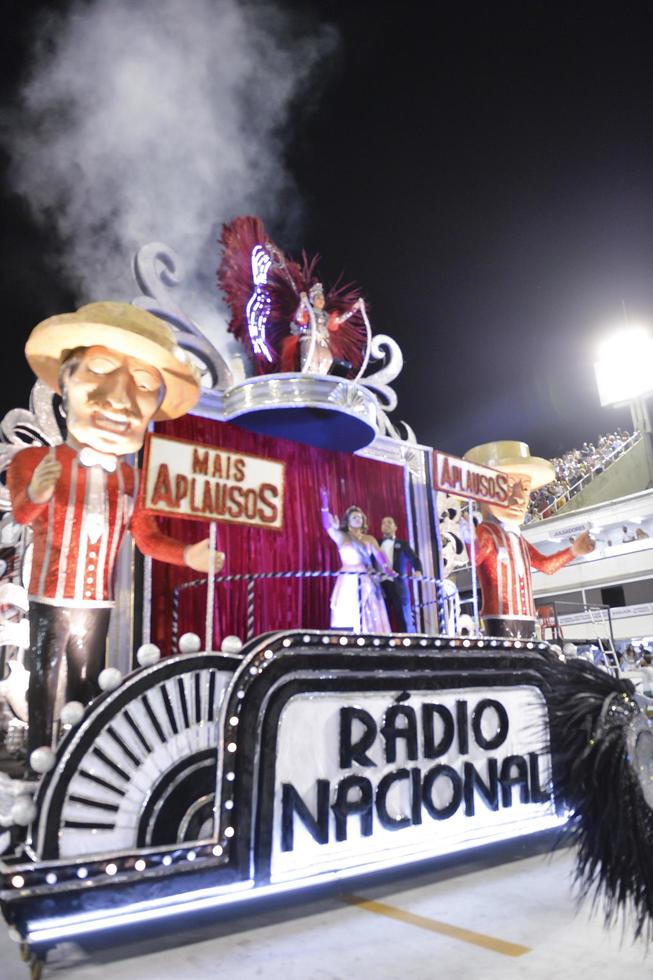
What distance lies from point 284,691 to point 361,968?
815 mm

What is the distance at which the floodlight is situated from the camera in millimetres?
20312

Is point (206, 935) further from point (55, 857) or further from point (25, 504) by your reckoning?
point (25, 504)

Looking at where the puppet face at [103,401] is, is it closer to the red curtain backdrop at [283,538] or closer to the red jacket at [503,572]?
the red curtain backdrop at [283,538]

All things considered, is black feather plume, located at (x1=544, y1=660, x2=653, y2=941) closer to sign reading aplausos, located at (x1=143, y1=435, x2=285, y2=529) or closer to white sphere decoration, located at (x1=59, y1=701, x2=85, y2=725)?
white sphere decoration, located at (x1=59, y1=701, x2=85, y2=725)

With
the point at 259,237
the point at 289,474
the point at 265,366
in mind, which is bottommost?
the point at 289,474

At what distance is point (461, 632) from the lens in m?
7.47

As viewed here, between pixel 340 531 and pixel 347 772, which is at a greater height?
pixel 340 531

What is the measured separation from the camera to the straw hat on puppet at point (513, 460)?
5996mm

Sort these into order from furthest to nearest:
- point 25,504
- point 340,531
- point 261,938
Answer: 1. point 340,531
2. point 25,504
3. point 261,938

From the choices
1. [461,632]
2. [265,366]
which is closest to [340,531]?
[265,366]

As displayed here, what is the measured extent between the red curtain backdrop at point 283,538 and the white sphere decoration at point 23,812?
3.33 metres

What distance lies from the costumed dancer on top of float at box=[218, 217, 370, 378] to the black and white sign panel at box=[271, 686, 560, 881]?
402 cm

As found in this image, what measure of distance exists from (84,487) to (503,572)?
3538 millimetres

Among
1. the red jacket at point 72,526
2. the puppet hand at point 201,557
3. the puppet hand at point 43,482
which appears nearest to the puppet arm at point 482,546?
the puppet hand at point 201,557
